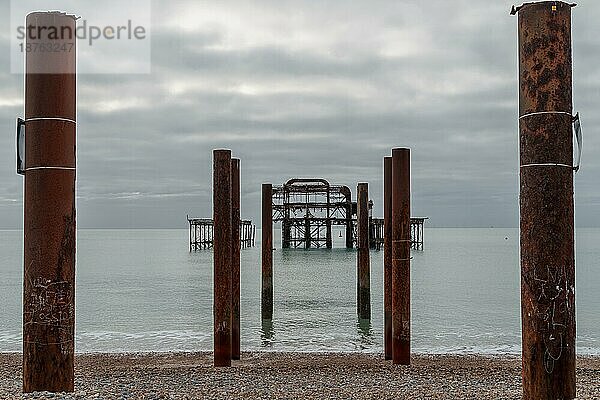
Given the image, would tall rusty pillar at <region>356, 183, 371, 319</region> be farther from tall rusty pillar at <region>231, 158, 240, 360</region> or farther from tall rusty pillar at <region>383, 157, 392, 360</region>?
tall rusty pillar at <region>231, 158, 240, 360</region>

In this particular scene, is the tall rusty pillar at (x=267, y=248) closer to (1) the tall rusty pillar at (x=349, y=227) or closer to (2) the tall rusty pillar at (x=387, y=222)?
(2) the tall rusty pillar at (x=387, y=222)

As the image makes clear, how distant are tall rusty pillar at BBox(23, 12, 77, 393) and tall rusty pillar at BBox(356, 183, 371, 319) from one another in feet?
47.9

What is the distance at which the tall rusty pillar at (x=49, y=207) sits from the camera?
6.80m

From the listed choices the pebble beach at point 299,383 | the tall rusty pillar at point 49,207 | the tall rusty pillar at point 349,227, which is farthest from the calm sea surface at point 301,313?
the tall rusty pillar at point 49,207

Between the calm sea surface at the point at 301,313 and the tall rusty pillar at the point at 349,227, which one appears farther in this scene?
the tall rusty pillar at the point at 349,227

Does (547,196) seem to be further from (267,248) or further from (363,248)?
(267,248)

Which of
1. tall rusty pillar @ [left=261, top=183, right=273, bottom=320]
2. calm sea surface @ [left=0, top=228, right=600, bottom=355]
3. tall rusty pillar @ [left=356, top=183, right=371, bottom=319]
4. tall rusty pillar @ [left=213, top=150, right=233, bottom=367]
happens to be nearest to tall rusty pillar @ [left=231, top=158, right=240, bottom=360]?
tall rusty pillar @ [left=213, top=150, right=233, bottom=367]

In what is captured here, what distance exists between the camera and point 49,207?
22.3 ft

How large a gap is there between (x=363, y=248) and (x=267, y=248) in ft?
12.5

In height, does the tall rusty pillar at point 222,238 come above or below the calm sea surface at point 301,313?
above

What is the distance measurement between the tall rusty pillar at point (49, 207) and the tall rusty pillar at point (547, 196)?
13.4ft

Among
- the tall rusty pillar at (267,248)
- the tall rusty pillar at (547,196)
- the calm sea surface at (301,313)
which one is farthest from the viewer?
the tall rusty pillar at (267,248)

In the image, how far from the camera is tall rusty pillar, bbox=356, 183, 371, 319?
70.3 ft

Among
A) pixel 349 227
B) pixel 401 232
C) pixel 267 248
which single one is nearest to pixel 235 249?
pixel 401 232
